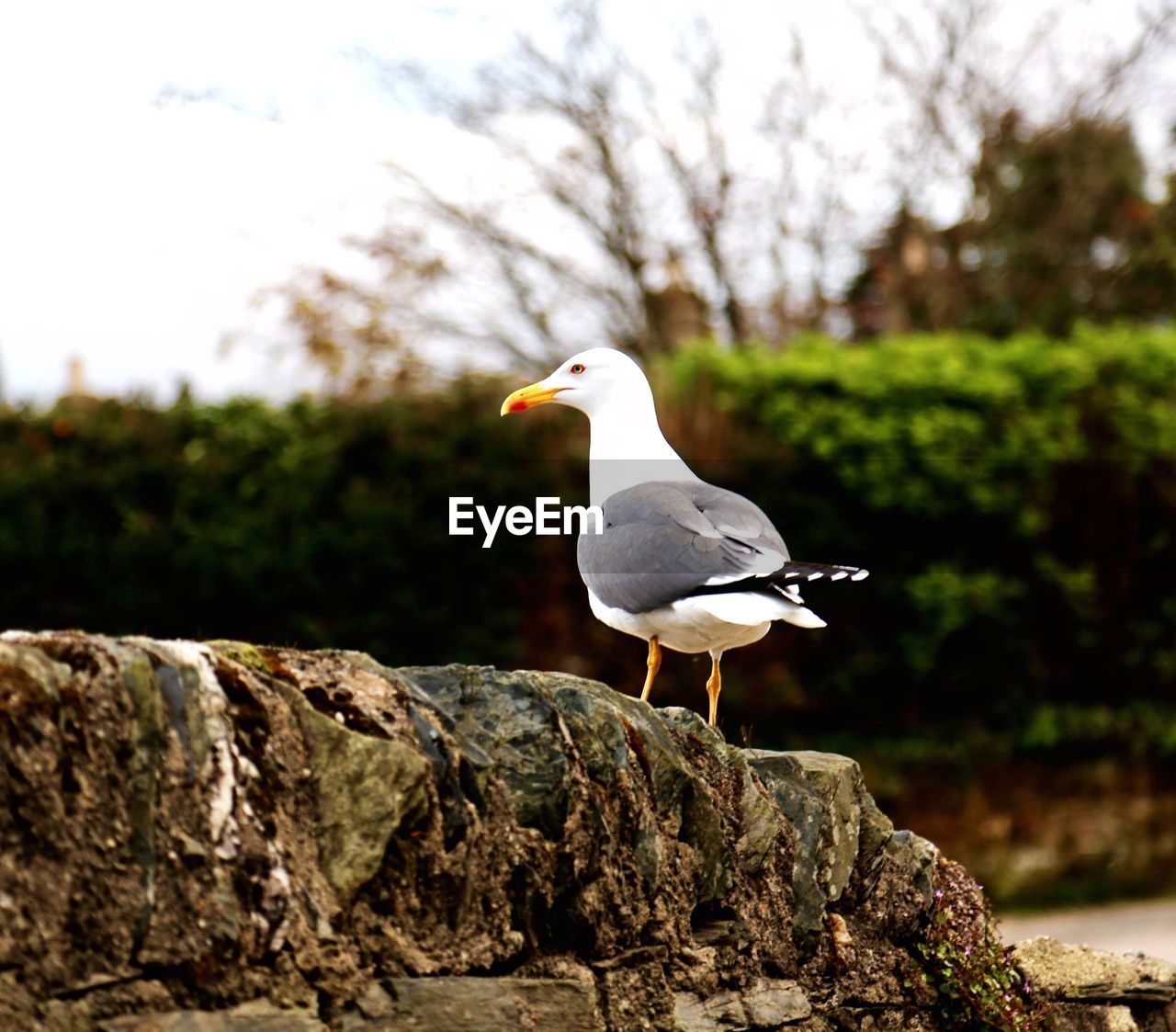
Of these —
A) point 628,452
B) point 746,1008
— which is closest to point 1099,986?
point 746,1008

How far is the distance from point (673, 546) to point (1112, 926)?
6613mm

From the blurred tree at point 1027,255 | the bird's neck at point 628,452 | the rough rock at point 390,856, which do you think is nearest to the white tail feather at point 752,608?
the rough rock at point 390,856

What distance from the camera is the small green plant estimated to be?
14.1 ft

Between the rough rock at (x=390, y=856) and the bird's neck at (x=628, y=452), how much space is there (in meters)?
1.01

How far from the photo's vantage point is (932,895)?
4465mm

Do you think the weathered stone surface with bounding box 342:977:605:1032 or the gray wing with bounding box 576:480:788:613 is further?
the gray wing with bounding box 576:480:788:613

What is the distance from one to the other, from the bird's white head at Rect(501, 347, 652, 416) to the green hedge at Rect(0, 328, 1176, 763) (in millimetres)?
4073

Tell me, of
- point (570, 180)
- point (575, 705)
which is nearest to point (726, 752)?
point (575, 705)

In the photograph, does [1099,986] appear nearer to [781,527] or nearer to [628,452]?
[628,452]

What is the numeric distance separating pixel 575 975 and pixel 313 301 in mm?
13185

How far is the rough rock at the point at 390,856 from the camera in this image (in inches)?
93.9

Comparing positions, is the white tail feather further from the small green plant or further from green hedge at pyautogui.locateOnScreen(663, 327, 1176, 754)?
green hedge at pyautogui.locateOnScreen(663, 327, 1176, 754)

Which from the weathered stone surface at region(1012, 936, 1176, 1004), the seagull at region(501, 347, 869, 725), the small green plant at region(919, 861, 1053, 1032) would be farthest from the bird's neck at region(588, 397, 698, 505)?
the weathered stone surface at region(1012, 936, 1176, 1004)

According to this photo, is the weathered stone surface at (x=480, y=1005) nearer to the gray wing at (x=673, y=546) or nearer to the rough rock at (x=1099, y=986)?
the gray wing at (x=673, y=546)
